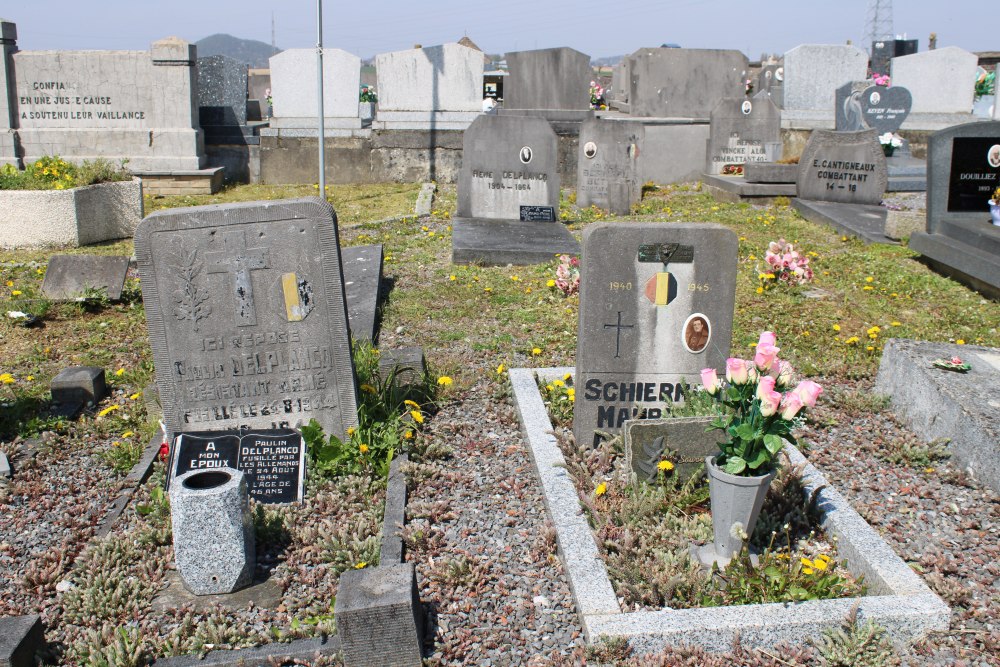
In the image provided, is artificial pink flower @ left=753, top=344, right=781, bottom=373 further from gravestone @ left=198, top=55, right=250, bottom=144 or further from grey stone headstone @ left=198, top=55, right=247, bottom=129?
grey stone headstone @ left=198, top=55, right=247, bottom=129

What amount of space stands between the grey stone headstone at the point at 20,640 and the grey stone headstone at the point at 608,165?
33.8ft

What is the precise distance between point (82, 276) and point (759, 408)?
20.5 feet

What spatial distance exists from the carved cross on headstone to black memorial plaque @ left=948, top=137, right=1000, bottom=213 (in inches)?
292

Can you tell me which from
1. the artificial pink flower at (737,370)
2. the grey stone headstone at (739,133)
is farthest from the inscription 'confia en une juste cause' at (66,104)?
the artificial pink flower at (737,370)

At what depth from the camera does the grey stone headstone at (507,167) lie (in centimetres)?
1003

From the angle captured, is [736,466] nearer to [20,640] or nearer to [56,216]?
[20,640]

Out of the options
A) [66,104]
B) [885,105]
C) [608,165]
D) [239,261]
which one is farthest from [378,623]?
[885,105]

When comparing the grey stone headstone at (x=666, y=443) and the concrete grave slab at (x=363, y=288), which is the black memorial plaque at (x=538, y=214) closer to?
the concrete grave slab at (x=363, y=288)

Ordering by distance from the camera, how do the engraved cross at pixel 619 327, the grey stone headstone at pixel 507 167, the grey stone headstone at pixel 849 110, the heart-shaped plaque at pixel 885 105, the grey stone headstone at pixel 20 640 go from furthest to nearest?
the heart-shaped plaque at pixel 885 105 → the grey stone headstone at pixel 849 110 → the grey stone headstone at pixel 507 167 → the engraved cross at pixel 619 327 → the grey stone headstone at pixel 20 640

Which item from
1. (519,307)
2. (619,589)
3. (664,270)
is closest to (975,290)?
(519,307)

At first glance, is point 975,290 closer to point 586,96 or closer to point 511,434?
point 511,434

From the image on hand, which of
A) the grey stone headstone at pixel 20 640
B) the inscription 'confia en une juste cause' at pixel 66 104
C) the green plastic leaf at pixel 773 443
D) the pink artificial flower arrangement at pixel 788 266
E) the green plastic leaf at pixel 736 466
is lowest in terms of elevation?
the grey stone headstone at pixel 20 640

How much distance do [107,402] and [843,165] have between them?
1030cm

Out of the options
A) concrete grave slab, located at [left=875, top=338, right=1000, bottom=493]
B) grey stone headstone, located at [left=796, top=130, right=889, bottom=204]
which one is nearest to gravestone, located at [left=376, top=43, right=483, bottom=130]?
grey stone headstone, located at [left=796, top=130, right=889, bottom=204]
